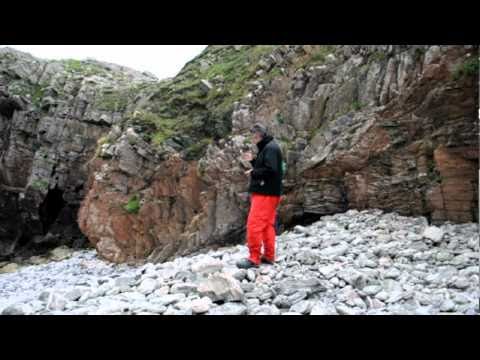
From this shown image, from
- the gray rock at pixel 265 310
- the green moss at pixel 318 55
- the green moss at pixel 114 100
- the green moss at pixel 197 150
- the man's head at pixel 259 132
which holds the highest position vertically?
the green moss at pixel 114 100

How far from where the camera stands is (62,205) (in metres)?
38.3

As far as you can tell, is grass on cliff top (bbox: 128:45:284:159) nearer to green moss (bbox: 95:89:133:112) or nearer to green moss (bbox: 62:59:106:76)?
green moss (bbox: 95:89:133:112)

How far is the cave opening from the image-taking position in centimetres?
3697

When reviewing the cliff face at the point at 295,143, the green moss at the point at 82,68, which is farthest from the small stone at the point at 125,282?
the green moss at the point at 82,68

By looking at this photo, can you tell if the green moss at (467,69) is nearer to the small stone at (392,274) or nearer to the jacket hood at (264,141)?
the jacket hood at (264,141)

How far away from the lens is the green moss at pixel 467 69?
9328 mm

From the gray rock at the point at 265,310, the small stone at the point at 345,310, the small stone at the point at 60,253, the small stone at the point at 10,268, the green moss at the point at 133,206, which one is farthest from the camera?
the small stone at the point at 60,253

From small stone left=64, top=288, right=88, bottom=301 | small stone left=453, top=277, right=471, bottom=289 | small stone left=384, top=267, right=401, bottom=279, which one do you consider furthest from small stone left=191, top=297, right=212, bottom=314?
small stone left=453, top=277, right=471, bottom=289

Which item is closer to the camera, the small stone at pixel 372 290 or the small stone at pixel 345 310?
the small stone at pixel 345 310

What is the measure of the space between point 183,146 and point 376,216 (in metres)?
10.1

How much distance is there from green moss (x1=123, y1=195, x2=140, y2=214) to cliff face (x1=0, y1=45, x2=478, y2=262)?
68 mm

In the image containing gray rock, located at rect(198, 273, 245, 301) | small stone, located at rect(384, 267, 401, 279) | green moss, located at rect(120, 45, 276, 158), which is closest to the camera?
gray rock, located at rect(198, 273, 245, 301)

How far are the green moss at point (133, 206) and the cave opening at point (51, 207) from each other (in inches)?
814

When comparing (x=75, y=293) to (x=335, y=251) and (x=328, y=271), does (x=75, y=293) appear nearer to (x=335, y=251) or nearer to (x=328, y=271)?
(x=328, y=271)
